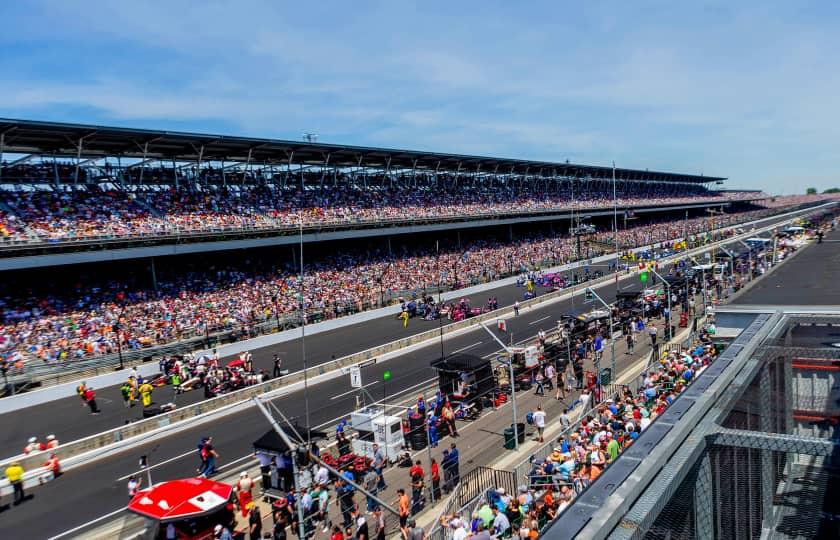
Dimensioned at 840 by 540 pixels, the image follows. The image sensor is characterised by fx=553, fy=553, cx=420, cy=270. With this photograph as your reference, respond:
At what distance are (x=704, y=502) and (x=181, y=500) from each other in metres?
10.4

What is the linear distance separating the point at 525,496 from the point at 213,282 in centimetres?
3133

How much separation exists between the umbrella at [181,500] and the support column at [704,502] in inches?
389

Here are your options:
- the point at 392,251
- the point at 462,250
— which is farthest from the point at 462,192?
the point at 392,251

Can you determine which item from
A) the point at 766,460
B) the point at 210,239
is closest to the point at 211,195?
the point at 210,239

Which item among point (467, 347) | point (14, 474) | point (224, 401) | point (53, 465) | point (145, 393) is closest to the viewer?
point (14, 474)

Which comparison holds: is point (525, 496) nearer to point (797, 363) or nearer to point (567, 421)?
point (797, 363)

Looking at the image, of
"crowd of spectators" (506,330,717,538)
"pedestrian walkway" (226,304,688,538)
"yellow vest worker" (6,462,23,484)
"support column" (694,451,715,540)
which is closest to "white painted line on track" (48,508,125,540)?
"yellow vest worker" (6,462,23,484)

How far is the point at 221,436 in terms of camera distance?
18.1 metres

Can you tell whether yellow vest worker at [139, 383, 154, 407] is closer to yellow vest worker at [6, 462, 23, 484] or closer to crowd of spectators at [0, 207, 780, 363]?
yellow vest worker at [6, 462, 23, 484]

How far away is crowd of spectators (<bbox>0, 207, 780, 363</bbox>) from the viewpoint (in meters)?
26.3

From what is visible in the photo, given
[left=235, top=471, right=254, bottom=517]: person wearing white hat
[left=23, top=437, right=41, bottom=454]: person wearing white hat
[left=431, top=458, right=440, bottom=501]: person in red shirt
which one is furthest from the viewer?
[left=23, top=437, right=41, bottom=454]: person wearing white hat

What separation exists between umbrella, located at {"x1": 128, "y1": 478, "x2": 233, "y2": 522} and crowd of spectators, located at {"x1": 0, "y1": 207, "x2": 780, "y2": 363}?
16858mm

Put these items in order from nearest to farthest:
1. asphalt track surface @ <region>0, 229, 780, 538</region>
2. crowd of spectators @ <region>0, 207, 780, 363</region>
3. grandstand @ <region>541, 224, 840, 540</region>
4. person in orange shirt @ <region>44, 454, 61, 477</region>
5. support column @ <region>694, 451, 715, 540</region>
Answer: grandstand @ <region>541, 224, 840, 540</region>, support column @ <region>694, 451, 715, 540</region>, asphalt track surface @ <region>0, 229, 780, 538</region>, person in orange shirt @ <region>44, 454, 61, 477</region>, crowd of spectators @ <region>0, 207, 780, 363</region>

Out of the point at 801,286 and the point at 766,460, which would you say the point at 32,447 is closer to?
the point at 766,460
